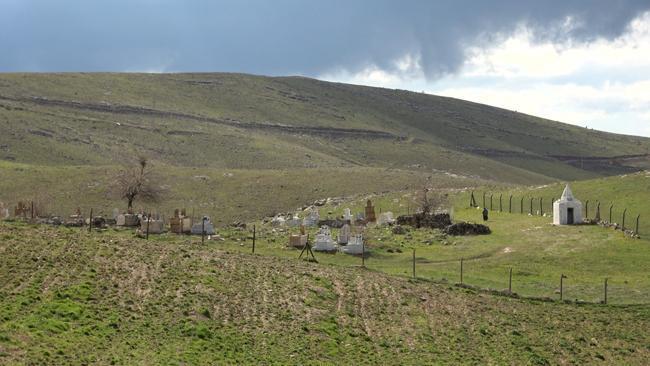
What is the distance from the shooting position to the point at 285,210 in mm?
91625

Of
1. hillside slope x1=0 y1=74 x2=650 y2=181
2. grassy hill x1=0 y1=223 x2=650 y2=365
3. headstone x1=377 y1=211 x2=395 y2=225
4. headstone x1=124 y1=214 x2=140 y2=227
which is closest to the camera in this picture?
grassy hill x1=0 y1=223 x2=650 y2=365

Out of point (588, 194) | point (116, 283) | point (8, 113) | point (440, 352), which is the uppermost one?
point (8, 113)

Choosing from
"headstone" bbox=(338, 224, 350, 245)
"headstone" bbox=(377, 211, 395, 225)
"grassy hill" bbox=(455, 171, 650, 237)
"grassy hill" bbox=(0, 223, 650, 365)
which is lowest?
"grassy hill" bbox=(0, 223, 650, 365)

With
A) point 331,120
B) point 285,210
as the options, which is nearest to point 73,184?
point 285,210

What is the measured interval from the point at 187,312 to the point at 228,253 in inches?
467

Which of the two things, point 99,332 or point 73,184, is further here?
point 73,184

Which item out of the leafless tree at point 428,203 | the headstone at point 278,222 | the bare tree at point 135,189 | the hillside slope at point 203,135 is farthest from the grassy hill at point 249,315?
the hillside slope at point 203,135

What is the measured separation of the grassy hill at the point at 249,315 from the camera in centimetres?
3139

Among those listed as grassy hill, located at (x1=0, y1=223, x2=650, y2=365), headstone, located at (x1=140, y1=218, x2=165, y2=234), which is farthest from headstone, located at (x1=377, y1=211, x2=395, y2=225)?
grassy hill, located at (x1=0, y1=223, x2=650, y2=365)

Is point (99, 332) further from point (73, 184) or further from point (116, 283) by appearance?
point (73, 184)

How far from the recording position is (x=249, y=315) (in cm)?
3681

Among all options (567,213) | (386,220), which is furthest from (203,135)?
(567,213)

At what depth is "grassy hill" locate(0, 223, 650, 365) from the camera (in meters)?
31.4

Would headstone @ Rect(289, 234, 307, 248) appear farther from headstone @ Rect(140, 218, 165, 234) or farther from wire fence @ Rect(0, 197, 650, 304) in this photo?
headstone @ Rect(140, 218, 165, 234)
